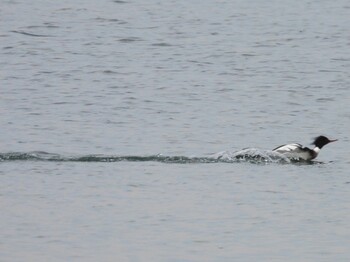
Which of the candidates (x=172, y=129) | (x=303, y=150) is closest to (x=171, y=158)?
(x=303, y=150)

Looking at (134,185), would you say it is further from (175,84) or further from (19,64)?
(19,64)

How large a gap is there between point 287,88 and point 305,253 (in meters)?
12.6

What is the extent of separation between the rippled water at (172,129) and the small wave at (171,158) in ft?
0.09

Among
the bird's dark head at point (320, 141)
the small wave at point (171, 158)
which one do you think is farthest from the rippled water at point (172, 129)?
the bird's dark head at point (320, 141)

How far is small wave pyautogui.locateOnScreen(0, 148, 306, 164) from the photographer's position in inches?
690

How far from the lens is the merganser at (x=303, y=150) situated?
18125mm

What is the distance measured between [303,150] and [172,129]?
108 inches

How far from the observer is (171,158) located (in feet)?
58.1

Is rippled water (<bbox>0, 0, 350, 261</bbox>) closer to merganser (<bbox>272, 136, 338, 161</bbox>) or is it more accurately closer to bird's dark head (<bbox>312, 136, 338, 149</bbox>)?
merganser (<bbox>272, 136, 338, 161</bbox>)

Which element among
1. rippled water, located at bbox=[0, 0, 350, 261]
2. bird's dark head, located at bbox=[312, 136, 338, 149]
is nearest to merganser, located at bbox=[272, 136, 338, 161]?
bird's dark head, located at bbox=[312, 136, 338, 149]

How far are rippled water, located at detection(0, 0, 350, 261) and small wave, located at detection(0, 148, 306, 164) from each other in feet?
0.09

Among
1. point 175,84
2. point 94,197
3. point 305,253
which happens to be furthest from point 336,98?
point 305,253

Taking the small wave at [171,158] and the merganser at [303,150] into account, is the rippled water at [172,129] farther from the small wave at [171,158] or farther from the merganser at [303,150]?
the merganser at [303,150]

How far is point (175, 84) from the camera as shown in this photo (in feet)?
83.9
